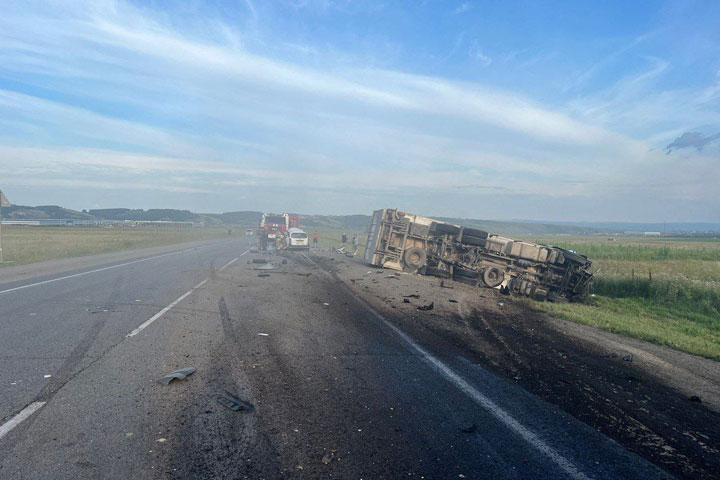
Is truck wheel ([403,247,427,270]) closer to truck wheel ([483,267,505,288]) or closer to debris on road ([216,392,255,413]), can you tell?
truck wheel ([483,267,505,288])

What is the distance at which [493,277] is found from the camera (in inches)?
680

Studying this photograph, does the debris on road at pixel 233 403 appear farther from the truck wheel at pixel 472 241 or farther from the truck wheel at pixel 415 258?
the truck wheel at pixel 415 258

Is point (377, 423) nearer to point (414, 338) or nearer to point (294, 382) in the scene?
point (294, 382)

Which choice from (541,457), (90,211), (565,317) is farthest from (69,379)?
(90,211)

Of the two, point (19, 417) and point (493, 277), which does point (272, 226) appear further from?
point (19, 417)

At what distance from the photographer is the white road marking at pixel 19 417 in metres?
4.03

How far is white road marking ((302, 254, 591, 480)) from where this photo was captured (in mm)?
3744

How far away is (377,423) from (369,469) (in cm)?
91

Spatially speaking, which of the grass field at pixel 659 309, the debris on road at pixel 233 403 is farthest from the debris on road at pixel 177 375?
the grass field at pixel 659 309

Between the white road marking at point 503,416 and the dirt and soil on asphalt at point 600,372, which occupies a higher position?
the white road marking at point 503,416

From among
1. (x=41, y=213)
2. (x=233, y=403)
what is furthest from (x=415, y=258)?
(x=41, y=213)

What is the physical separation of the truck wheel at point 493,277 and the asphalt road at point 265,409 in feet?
30.3

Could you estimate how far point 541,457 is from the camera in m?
3.87

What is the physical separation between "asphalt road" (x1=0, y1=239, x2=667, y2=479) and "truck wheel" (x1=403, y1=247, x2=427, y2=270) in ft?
36.5
